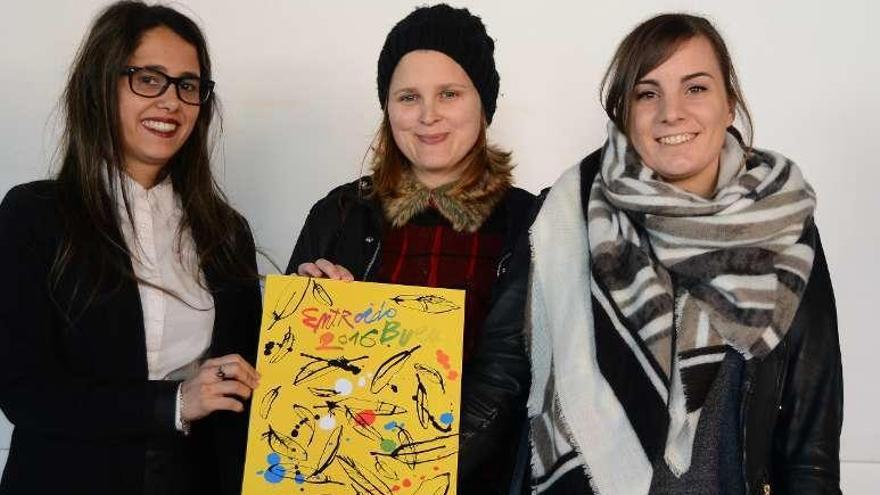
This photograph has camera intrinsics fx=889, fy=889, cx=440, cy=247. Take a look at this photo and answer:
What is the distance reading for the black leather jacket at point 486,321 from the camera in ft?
4.70

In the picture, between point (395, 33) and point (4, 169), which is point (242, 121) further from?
point (395, 33)

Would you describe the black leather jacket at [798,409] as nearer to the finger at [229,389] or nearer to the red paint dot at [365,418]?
the red paint dot at [365,418]

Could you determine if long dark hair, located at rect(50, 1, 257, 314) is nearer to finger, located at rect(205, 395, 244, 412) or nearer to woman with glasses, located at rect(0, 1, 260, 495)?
woman with glasses, located at rect(0, 1, 260, 495)

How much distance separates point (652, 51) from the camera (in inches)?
55.8

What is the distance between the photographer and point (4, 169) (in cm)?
257

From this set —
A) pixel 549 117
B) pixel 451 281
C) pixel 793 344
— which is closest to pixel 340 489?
pixel 451 281

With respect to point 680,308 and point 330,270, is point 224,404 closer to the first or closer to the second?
point 330,270

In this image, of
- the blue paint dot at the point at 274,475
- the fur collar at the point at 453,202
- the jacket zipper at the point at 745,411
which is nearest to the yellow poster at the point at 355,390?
the blue paint dot at the point at 274,475

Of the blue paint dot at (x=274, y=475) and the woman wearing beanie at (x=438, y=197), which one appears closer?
the blue paint dot at (x=274, y=475)

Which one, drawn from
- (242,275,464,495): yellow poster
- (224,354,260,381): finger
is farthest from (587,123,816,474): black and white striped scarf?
(224,354,260,381): finger

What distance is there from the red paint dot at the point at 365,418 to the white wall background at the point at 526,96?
1.24 meters

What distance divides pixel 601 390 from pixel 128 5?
1086 millimetres

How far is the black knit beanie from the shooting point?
1.59 metres

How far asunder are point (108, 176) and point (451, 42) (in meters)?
0.66
